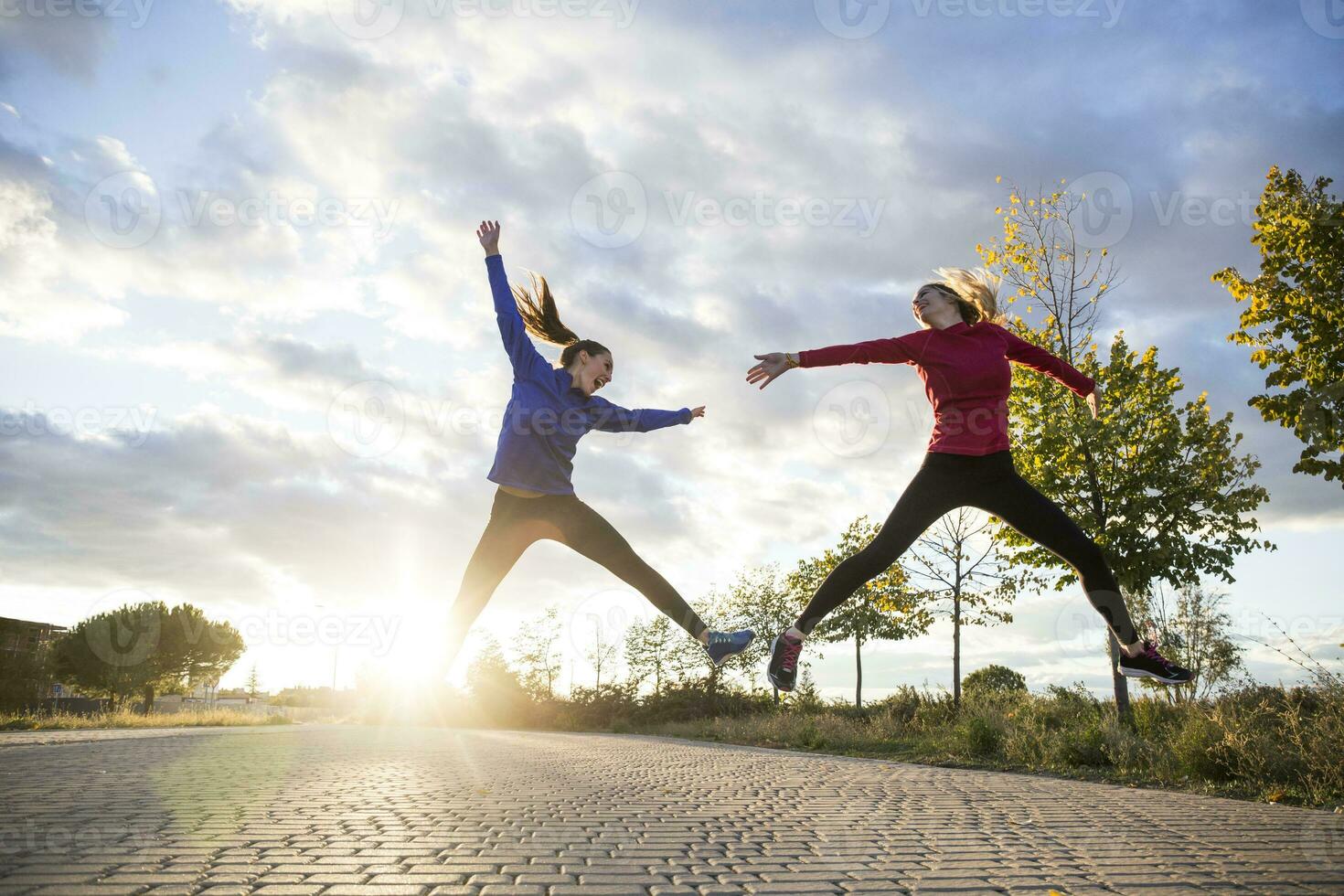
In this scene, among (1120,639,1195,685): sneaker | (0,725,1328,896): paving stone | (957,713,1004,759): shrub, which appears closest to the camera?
(0,725,1328,896): paving stone

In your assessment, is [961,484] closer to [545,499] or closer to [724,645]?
[724,645]

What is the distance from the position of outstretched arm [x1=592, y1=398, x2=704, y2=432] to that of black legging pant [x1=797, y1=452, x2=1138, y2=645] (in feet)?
4.26

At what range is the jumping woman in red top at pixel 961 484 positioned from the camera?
4449 mm

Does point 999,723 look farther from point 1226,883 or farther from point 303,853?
point 303,853

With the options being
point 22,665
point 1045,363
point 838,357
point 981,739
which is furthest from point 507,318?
point 22,665

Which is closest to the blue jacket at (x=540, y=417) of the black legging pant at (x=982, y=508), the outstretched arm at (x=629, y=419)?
the outstretched arm at (x=629, y=419)

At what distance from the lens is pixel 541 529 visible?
4523 millimetres

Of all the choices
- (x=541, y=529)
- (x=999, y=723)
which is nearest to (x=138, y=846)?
(x=541, y=529)

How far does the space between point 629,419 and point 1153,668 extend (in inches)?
125

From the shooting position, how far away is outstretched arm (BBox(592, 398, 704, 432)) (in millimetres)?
4820

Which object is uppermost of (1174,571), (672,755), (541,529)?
(1174,571)

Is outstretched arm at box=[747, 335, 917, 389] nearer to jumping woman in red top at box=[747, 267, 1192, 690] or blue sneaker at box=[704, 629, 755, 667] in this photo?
jumping woman in red top at box=[747, 267, 1192, 690]

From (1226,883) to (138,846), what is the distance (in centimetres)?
468

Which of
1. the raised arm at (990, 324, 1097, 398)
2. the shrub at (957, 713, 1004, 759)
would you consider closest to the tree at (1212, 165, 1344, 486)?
the shrub at (957, 713, 1004, 759)
